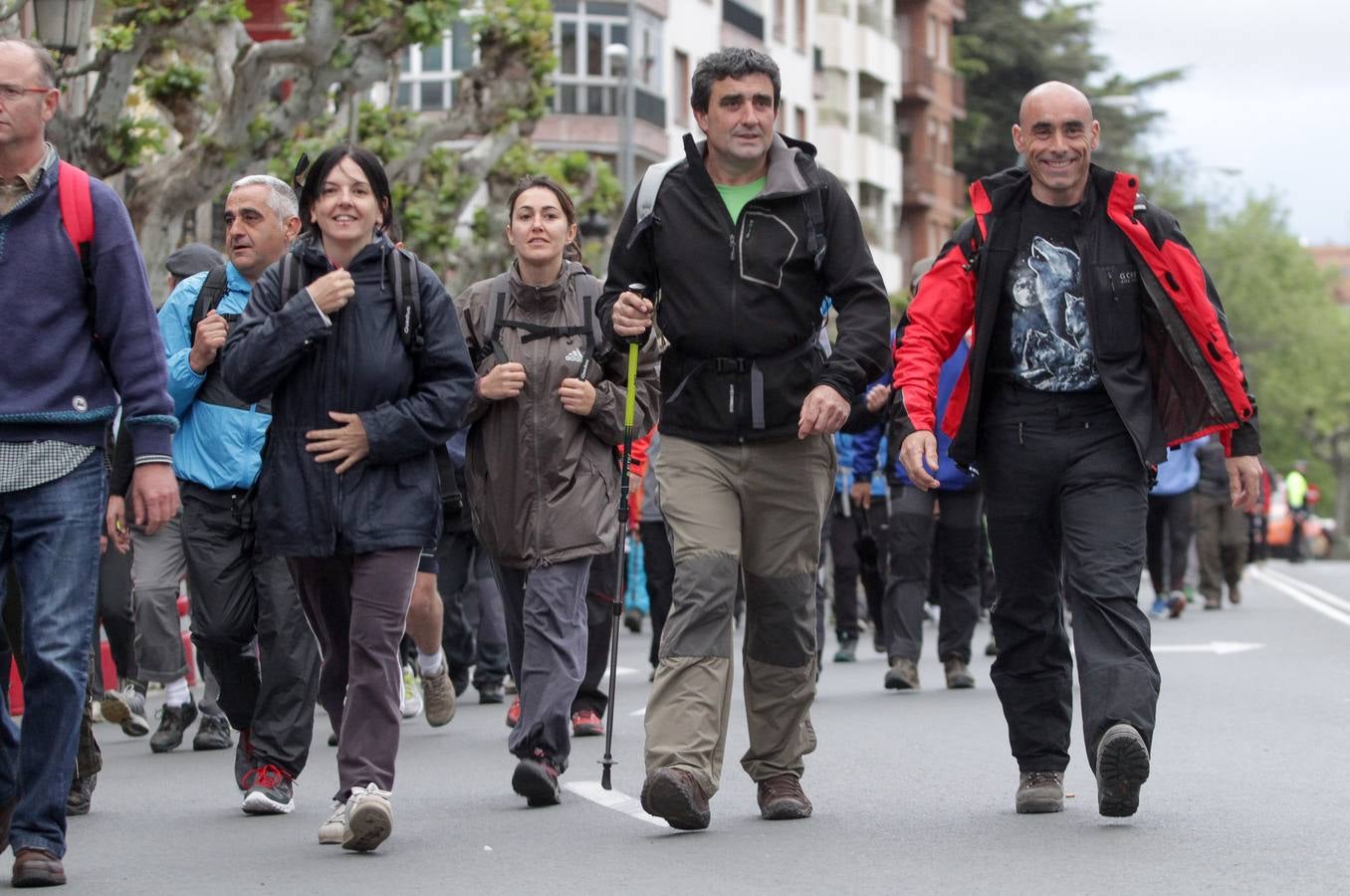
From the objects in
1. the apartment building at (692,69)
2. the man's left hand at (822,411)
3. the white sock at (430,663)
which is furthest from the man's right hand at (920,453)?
the apartment building at (692,69)

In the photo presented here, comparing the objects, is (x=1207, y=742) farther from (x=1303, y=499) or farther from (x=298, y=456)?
(x=1303, y=499)

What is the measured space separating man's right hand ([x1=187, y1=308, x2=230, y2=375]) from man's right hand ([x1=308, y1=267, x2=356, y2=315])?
1513mm

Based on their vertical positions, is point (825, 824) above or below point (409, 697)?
above

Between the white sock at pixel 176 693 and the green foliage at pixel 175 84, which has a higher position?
the green foliage at pixel 175 84

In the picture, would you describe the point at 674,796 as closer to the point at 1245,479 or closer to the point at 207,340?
the point at 1245,479

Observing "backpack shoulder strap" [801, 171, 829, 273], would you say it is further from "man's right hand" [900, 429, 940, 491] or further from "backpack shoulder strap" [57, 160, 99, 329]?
"backpack shoulder strap" [57, 160, 99, 329]

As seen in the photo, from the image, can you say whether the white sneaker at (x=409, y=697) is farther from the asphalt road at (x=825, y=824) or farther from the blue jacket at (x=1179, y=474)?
the blue jacket at (x=1179, y=474)

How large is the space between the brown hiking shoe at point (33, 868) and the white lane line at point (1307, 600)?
630 inches

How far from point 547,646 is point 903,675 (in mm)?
5115

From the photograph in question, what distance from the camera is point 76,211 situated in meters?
7.32

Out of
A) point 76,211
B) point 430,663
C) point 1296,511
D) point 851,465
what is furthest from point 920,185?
point 76,211

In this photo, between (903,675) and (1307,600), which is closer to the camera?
(903,675)

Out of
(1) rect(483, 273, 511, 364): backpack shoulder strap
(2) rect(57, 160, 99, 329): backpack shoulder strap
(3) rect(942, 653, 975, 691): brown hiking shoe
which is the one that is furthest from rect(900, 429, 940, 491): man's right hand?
(3) rect(942, 653, 975, 691): brown hiking shoe

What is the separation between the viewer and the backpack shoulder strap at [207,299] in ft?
31.9
